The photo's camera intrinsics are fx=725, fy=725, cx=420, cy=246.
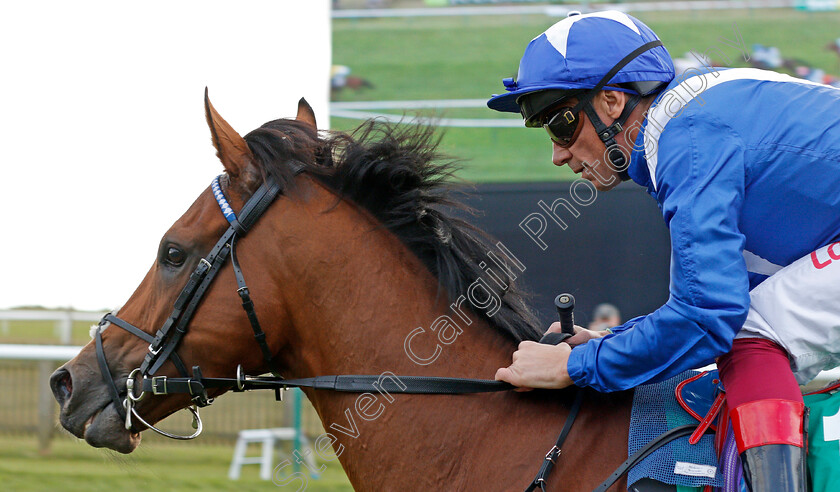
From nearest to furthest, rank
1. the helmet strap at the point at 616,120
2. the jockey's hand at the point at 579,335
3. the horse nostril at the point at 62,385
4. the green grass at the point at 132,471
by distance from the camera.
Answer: the helmet strap at the point at 616,120 → the jockey's hand at the point at 579,335 → the horse nostril at the point at 62,385 → the green grass at the point at 132,471

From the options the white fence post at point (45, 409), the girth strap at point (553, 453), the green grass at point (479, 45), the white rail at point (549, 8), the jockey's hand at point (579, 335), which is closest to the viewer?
the girth strap at point (553, 453)

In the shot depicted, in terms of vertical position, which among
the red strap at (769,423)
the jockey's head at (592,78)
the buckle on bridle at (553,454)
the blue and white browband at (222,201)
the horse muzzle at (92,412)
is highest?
the jockey's head at (592,78)

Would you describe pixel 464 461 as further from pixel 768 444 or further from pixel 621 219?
pixel 621 219

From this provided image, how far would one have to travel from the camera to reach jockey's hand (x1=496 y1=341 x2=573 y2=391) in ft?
6.15

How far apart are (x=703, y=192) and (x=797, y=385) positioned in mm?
498

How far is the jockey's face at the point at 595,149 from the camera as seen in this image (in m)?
1.96

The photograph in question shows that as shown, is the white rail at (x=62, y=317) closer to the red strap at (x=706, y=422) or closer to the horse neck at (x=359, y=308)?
the horse neck at (x=359, y=308)

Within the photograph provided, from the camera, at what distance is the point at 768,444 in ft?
5.28

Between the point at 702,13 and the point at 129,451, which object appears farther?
the point at 702,13

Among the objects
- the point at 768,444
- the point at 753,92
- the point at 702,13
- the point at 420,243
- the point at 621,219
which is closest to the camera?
the point at 768,444

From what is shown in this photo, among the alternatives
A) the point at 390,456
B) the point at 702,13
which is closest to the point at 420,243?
the point at 390,456

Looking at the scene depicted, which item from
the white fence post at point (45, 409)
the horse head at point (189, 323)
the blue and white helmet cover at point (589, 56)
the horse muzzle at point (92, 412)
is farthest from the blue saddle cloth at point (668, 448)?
the white fence post at point (45, 409)

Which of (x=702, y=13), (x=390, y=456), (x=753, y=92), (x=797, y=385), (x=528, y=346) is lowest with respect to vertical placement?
(x=702, y=13)

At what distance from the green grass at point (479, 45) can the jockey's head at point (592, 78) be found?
10.3 metres
